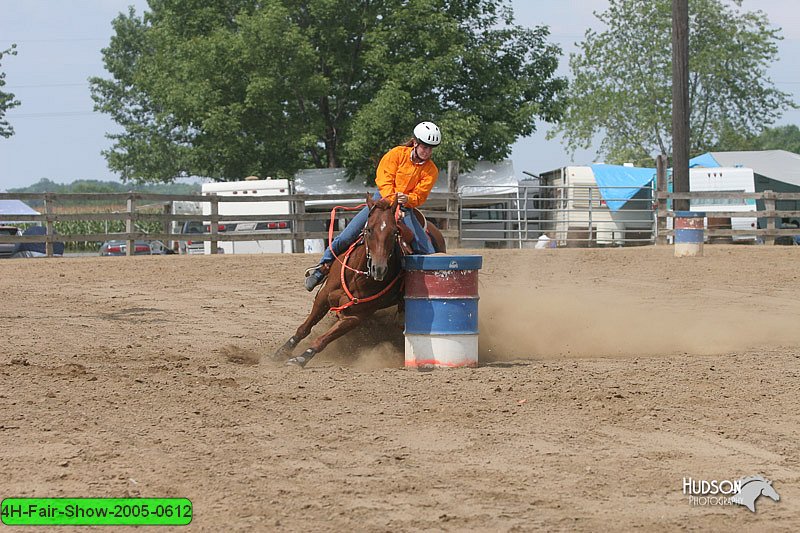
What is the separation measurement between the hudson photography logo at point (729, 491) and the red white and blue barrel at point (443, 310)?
379 cm

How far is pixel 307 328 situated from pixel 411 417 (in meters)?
3.35

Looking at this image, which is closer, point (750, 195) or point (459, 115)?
point (750, 195)

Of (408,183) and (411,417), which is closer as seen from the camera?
(411,417)

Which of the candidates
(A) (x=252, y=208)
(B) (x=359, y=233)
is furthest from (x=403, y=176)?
(A) (x=252, y=208)

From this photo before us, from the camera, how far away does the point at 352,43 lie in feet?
119

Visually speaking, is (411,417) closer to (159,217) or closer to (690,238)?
(690,238)

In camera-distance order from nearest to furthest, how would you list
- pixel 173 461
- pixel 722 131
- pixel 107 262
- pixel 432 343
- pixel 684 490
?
pixel 684 490
pixel 173 461
pixel 432 343
pixel 107 262
pixel 722 131

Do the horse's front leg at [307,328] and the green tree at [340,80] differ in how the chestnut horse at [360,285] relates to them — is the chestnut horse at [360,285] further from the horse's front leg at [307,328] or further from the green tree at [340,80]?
the green tree at [340,80]

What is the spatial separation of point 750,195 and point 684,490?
75.9 feet

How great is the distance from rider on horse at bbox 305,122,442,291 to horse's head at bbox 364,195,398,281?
72 centimetres

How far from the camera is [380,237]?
8.85 meters

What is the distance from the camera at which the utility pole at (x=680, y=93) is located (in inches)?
1037

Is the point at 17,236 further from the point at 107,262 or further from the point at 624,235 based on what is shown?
the point at 624,235

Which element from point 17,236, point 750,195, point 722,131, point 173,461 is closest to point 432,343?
point 173,461
